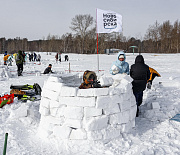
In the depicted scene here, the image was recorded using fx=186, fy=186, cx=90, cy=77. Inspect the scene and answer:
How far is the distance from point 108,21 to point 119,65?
154 inches

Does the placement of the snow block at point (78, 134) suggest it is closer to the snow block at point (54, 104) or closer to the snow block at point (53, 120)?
the snow block at point (53, 120)

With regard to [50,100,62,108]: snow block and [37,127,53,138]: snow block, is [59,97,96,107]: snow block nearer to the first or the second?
[50,100,62,108]: snow block

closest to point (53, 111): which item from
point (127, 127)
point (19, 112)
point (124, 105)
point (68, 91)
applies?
point (68, 91)

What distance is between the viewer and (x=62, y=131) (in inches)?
131

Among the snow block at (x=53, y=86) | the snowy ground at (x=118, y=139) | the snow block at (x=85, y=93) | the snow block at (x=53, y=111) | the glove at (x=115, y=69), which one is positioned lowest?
the snowy ground at (x=118, y=139)

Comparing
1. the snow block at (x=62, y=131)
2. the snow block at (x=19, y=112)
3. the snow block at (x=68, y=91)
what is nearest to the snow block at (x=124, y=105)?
the snow block at (x=68, y=91)

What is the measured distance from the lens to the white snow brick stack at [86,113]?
327cm

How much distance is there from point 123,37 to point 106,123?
56.3 m

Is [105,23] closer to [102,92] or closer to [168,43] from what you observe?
[102,92]

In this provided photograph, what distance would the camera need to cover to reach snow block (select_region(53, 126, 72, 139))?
330 cm

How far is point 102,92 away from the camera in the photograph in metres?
3.33

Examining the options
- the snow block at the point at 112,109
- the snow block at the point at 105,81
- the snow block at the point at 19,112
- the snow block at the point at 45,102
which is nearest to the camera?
the snow block at the point at 112,109

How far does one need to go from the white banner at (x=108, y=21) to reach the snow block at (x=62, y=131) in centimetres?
576

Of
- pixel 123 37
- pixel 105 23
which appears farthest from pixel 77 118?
pixel 123 37
